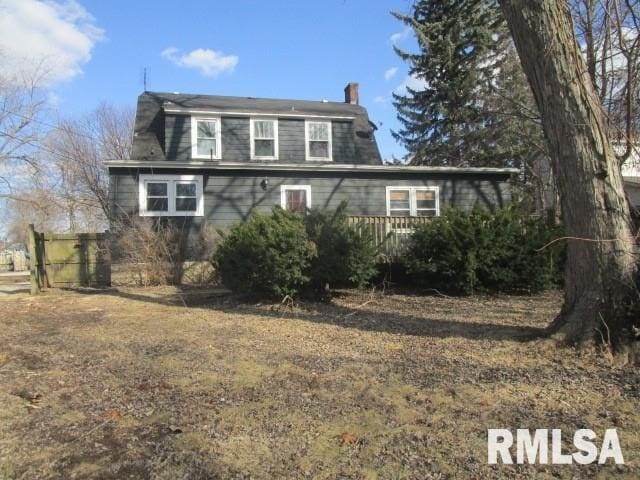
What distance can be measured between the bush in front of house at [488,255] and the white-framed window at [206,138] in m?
9.69

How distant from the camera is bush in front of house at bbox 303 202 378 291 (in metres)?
8.38

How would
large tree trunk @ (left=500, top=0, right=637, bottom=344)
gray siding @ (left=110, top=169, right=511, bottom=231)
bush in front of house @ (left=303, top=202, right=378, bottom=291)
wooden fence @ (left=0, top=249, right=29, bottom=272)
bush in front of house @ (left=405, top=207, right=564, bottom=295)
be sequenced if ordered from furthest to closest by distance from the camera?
1. wooden fence @ (left=0, top=249, right=29, bottom=272)
2. gray siding @ (left=110, top=169, right=511, bottom=231)
3. bush in front of house @ (left=405, top=207, right=564, bottom=295)
4. bush in front of house @ (left=303, top=202, right=378, bottom=291)
5. large tree trunk @ (left=500, top=0, right=637, bottom=344)

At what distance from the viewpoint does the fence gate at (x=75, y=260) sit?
40.1ft

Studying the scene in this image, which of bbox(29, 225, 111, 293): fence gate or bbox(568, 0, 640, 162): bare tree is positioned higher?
bbox(568, 0, 640, 162): bare tree

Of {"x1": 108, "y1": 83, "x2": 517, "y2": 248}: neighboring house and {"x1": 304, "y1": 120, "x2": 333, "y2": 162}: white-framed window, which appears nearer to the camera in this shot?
{"x1": 108, "y1": 83, "x2": 517, "y2": 248}: neighboring house

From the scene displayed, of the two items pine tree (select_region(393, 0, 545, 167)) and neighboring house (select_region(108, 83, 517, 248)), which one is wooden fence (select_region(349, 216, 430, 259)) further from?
pine tree (select_region(393, 0, 545, 167))

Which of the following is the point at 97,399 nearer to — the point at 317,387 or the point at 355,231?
the point at 317,387

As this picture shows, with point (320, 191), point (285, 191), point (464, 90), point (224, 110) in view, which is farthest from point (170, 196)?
point (464, 90)

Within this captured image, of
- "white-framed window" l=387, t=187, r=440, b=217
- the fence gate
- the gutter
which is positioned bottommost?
the fence gate

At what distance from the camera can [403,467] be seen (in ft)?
8.88

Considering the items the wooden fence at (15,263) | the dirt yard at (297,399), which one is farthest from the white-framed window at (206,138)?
the wooden fence at (15,263)

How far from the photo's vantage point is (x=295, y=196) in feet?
51.5

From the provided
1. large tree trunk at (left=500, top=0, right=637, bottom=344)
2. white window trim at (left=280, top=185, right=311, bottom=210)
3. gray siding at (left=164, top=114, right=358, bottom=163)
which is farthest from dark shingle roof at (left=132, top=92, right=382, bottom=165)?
large tree trunk at (left=500, top=0, right=637, bottom=344)

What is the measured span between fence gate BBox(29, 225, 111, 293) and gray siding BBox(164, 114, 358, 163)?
4744 millimetres
